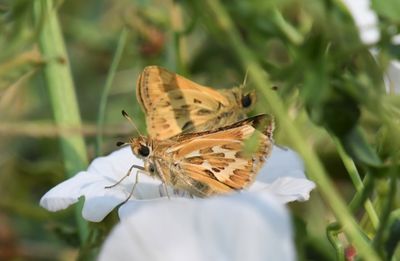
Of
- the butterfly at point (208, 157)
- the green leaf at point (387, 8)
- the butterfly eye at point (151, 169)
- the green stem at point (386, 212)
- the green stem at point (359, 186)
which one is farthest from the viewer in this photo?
the butterfly eye at point (151, 169)

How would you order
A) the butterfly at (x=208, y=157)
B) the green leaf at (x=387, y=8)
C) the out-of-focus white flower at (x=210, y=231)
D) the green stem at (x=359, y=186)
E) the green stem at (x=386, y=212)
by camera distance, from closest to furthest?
1. the out-of-focus white flower at (x=210, y=231)
2. the green stem at (x=386, y=212)
3. the green leaf at (x=387, y=8)
4. the green stem at (x=359, y=186)
5. the butterfly at (x=208, y=157)

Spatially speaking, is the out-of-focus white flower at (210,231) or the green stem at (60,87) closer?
the out-of-focus white flower at (210,231)

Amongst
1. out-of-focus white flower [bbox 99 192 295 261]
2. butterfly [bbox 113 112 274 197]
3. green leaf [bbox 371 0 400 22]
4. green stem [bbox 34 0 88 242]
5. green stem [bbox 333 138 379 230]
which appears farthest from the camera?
green stem [bbox 34 0 88 242]

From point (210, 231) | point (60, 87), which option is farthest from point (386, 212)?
point (60, 87)

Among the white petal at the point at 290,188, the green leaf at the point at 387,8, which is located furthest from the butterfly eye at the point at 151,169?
the green leaf at the point at 387,8

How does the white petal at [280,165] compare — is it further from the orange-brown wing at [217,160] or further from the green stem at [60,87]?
the green stem at [60,87]

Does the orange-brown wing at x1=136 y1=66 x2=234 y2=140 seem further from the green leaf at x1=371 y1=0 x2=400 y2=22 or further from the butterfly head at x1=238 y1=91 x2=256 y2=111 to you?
the green leaf at x1=371 y1=0 x2=400 y2=22

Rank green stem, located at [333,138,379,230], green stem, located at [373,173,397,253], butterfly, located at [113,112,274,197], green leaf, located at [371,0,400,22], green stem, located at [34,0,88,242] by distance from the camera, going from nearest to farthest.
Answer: green stem, located at [373,173,397,253] → green leaf, located at [371,0,400,22] → green stem, located at [333,138,379,230] → butterfly, located at [113,112,274,197] → green stem, located at [34,0,88,242]

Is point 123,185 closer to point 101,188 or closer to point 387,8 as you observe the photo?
point 101,188

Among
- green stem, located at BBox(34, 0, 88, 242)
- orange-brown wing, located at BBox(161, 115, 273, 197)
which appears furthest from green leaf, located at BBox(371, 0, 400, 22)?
green stem, located at BBox(34, 0, 88, 242)
